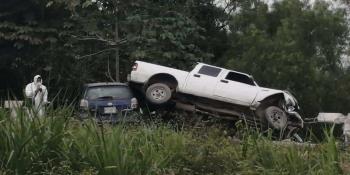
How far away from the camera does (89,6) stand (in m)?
26.8

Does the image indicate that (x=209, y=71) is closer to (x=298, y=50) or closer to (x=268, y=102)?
(x=268, y=102)

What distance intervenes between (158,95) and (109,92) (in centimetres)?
155

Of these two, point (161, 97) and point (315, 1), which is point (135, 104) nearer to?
point (161, 97)

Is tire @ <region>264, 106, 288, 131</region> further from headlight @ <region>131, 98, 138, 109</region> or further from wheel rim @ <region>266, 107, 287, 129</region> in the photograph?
headlight @ <region>131, 98, 138, 109</region>

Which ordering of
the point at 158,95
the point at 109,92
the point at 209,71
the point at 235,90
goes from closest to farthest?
the point at 109,92
the point at 158,95
the point at 235,90
the point at 209,71

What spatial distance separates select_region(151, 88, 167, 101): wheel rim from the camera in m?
19.1

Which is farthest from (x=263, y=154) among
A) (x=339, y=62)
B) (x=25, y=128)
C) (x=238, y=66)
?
(x=339, y=62)

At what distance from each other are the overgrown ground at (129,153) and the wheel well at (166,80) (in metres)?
11.4

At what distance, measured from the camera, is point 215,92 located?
64.8 feet

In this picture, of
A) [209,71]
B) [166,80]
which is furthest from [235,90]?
[166,80]

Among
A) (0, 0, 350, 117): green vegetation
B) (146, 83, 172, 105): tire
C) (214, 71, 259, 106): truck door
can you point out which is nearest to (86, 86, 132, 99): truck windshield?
(146, 83, 172, 105): tire

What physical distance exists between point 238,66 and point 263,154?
2086 centimetres

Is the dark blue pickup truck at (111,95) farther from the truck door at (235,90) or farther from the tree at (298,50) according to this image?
the tree at (298,50)

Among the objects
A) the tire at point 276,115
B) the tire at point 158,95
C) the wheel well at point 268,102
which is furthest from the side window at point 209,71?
the tire at point 276,115
